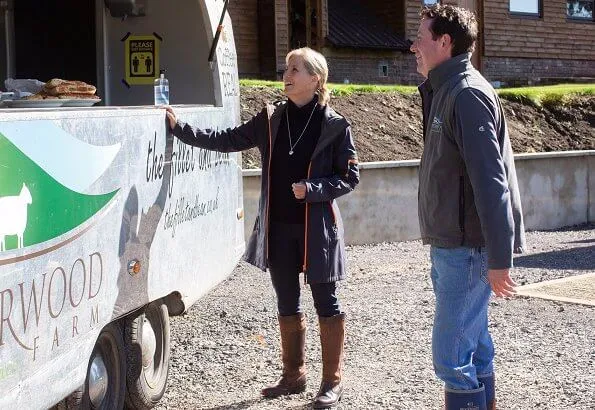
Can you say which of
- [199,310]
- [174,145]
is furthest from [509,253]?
[199,310]

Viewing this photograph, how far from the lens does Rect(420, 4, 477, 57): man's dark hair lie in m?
4.38

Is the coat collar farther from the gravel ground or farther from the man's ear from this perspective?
the gravel ground

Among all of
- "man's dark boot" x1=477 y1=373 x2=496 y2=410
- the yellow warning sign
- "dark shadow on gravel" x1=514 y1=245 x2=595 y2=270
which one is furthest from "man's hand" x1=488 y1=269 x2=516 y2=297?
"dark shadow on gravel" x1=514 y1=245 x2=595 y2=270

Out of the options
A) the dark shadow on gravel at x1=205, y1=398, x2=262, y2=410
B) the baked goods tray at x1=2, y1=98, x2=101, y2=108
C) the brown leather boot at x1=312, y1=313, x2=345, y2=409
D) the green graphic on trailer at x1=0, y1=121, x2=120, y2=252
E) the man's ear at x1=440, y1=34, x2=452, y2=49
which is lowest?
the dark shadow on gravel at x1=205, y1=398, x2=262, y2=410

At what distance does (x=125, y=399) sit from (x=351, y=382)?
153 centimetres

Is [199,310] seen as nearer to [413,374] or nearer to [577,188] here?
[413,374]

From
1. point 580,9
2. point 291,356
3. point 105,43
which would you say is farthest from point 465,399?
point 580,9

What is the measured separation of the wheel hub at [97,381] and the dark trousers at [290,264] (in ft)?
4.01

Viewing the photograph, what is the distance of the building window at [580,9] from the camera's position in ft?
91.6

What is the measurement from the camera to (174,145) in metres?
5.63

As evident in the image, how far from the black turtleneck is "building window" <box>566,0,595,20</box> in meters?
23.4

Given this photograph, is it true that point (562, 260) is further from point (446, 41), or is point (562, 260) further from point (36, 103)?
point (446, 41)

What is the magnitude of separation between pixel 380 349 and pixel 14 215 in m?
4.11

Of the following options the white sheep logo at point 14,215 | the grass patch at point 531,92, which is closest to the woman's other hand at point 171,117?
the white sheep logo at point 14,215
